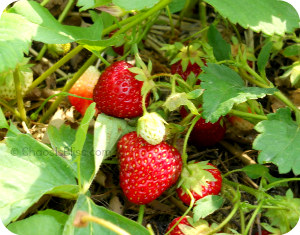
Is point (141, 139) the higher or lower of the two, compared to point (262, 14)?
lower

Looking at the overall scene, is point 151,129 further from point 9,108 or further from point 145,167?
point 9,108

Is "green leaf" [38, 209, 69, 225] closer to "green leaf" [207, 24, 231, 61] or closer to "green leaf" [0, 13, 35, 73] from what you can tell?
"green leaf" [0, 13, 35, 73]

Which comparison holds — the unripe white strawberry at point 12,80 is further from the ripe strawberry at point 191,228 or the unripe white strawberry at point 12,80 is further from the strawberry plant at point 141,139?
the ripe strawberry at point 191,228

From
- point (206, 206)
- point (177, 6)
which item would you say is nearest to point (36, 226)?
point (206, 206)

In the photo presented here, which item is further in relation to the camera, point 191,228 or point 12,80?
point 12,80

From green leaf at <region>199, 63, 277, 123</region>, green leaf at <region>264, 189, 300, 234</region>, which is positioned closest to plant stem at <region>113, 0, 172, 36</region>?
green leaf at <region>199, 63, 277, 123</region>
